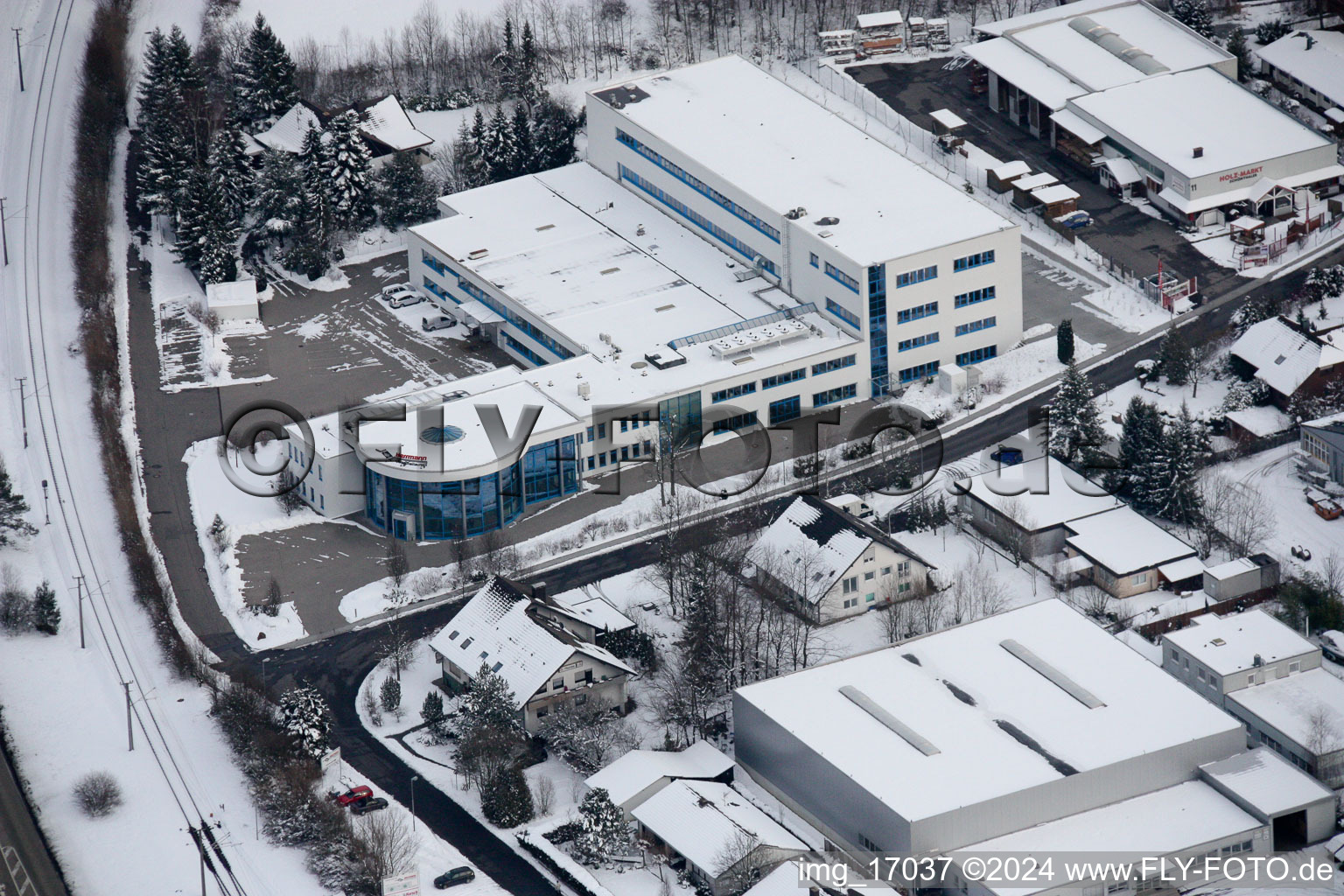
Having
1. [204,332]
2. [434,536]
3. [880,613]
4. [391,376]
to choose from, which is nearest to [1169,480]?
[880,613]

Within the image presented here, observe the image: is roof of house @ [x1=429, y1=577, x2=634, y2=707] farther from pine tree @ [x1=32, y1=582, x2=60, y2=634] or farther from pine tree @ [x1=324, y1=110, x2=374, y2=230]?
pine tree @ [x1=324, y1=110, x2=374, y2=230]

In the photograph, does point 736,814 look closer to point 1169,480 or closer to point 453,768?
point 453,768

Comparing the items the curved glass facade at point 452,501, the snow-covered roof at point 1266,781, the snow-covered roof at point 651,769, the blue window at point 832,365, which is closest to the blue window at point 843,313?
the blue window at point 832,365

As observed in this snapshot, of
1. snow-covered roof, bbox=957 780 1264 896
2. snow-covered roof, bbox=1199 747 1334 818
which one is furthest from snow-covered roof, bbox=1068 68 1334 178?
snow-covered roof, bbox=957 780 1264 896

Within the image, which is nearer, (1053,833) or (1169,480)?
(1053,833)

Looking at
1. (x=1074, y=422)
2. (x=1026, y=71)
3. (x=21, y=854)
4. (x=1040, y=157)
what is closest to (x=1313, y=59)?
(x=1026, y=71)

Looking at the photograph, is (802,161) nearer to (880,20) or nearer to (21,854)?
(880,20)
